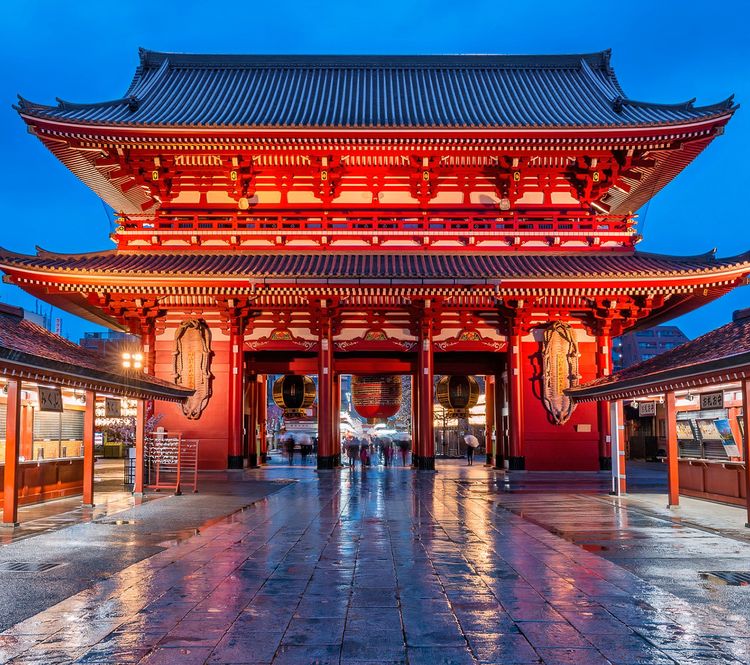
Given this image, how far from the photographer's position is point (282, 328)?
2661 cm

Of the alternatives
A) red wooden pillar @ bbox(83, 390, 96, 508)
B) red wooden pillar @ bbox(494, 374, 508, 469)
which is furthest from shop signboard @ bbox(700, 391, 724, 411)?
red wooden pillar @ bbox(83, 390, 96, 508)

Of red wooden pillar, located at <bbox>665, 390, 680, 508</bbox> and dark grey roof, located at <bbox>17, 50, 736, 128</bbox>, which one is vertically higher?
dark grey roof, located at <bbox>17, 50, 736, 128</bbox>

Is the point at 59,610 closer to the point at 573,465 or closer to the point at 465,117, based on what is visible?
the point at 573,465

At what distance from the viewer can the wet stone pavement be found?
5891 millimetres

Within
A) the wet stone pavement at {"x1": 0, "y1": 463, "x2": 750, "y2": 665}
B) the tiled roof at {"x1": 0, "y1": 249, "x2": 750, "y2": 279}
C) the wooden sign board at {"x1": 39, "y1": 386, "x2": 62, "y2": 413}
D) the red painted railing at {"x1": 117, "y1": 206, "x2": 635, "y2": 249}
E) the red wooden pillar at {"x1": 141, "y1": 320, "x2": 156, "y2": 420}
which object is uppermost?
the red painted railing at {"x1": 117, "y1": 206, "x2": 635, "y2": 249}

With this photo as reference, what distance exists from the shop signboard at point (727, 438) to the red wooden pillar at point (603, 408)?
8.80m

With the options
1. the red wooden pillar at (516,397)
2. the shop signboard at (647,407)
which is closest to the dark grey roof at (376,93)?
the red wooden pillar at (516,397)

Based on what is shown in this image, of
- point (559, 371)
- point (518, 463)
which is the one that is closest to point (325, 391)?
point (518, 463)

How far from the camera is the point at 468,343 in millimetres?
26562

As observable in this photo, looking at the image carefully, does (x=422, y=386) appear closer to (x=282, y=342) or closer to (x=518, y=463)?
(x=518, y=463)

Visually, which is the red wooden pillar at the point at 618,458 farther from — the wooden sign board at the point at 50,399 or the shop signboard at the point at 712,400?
the wooden sign board at the point at 50,399

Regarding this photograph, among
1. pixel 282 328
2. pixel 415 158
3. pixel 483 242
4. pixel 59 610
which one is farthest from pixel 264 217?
pixel 59 610

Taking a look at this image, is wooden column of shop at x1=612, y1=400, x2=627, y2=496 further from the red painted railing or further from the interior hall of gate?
the red painted railing

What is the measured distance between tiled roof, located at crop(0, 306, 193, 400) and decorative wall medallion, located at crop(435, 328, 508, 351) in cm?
1114
